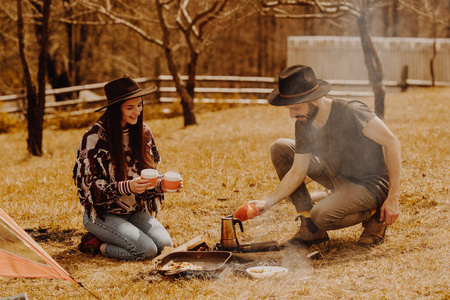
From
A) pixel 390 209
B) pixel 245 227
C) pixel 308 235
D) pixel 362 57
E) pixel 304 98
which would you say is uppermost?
pixel 304 98

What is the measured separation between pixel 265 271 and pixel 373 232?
3.52 feet

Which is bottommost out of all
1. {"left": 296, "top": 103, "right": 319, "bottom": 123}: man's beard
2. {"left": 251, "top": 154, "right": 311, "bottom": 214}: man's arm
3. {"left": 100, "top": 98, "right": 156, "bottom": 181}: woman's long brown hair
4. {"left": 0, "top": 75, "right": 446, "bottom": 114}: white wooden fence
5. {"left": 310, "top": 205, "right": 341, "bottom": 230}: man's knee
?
{"left": 0, "top": 75, "right": 446, "bottom": 114}: white wooden fence

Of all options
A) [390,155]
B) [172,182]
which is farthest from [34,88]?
[390,155]

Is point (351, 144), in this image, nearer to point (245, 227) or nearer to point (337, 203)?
point (337, 203)

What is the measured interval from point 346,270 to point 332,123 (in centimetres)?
113

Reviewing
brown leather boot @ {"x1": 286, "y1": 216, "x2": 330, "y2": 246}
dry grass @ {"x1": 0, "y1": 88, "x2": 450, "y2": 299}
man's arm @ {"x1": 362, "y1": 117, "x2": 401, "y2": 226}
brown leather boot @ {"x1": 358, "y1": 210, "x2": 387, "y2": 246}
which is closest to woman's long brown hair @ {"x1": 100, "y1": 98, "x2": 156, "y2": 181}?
dry grass @ {"x1": 0, "y1": 88, "x2": 450, "y2": 299}

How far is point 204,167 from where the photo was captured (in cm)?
788

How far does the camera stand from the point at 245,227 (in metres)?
5.41

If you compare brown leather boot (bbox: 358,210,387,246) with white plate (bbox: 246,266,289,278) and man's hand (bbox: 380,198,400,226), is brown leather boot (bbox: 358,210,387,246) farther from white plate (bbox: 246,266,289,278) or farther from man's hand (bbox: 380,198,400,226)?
white plate (bbox: 246,266,289,278)

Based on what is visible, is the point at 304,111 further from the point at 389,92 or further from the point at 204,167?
the point at 389,92

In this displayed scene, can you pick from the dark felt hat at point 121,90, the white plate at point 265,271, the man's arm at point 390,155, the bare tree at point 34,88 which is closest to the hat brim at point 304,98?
the man's arm at point 390,155

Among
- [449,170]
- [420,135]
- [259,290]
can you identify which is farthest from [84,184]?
[420,135]

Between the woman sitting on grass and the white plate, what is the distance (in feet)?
3.27

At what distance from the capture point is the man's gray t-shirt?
14.6 ft
